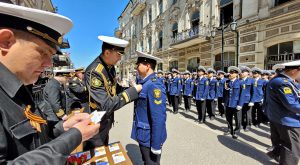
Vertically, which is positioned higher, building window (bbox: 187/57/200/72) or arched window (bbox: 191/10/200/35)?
arched window (bbox: 191/10/200/35)

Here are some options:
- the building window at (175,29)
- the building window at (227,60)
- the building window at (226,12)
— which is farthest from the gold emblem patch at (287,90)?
the building window at (175,29)

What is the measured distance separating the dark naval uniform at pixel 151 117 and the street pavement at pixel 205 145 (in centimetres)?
156

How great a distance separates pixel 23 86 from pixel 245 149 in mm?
4669

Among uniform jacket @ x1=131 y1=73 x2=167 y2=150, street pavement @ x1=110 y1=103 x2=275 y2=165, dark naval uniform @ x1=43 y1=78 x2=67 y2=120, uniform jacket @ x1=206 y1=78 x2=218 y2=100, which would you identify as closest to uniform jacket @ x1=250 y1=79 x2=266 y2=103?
street pavement @ x1=110 y1=103 x2=275 y2=165

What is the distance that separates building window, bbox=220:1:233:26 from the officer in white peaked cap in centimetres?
1329

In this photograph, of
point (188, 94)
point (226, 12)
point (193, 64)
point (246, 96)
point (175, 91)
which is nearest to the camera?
point (246, 96)

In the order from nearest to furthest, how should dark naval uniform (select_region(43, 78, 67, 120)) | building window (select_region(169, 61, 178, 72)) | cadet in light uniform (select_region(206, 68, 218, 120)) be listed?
dark naval uniform (select_region(43, 78, 67, 120)), cadet in light uniform (select_region(206, 68, 218, 120)), building window (select_region(169, 61, 178, 72))

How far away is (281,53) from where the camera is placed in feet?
29.7

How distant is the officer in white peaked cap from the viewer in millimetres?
738

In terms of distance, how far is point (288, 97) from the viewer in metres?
2.76

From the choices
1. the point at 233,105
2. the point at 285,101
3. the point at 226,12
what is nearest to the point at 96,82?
the point at 285,101

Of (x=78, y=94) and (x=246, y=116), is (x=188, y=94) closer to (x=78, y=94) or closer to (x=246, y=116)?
(x=246, y=116)

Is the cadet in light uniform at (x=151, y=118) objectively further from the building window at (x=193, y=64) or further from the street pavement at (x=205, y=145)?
the building window at (x=193, y=64)

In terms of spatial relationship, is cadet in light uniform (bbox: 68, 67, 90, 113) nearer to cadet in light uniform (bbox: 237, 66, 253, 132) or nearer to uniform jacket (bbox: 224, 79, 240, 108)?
uniform jacket (bbox: 224, 79, 240, 108)
